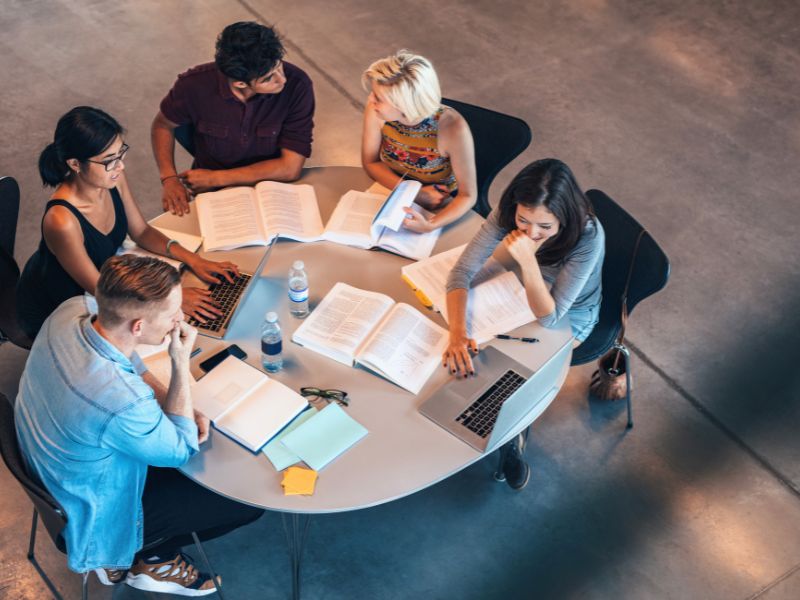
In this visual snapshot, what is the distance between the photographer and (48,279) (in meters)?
3.12

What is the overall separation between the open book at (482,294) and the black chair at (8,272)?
1.56 meters

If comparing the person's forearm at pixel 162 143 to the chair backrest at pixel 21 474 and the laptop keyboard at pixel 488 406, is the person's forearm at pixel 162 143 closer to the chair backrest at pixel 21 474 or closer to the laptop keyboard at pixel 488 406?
the chair backrest at pixel 21 474

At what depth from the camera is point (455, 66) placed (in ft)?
19.2

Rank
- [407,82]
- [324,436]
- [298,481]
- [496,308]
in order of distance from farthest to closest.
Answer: [407,82] → [496,308] → [324,436] → [298,481]

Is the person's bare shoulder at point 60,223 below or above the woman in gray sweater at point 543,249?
below

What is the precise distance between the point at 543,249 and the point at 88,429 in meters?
1.76

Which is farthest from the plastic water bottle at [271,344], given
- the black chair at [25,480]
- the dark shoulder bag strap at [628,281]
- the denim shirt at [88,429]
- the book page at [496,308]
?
the dark shoulder bag strap at [628,281]

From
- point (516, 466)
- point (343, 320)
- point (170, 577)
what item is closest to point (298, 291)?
point (343, 320)

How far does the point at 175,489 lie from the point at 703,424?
2.48 metres

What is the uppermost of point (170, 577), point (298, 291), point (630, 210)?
point (298, 291)

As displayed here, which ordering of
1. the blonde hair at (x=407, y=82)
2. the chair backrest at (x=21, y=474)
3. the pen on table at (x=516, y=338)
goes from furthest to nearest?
the blonde hair at (x=407, y=82) → the pen on table at (x=516, y=338) → the chair backrest at (x=21, y=474)

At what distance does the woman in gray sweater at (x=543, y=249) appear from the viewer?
113 inches

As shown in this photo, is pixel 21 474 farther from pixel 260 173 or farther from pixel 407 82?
pixel 407 82

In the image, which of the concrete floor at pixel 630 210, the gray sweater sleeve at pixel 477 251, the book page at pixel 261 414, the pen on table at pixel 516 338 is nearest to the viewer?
the book page at pixel 261 414
